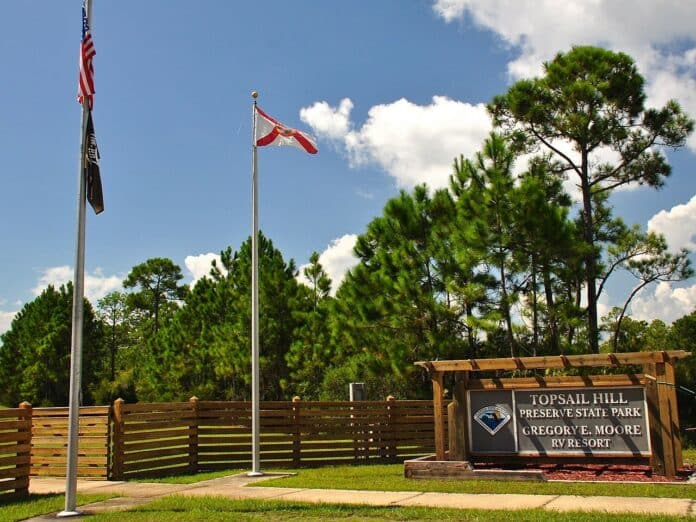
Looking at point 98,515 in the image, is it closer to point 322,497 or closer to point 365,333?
point 322,497

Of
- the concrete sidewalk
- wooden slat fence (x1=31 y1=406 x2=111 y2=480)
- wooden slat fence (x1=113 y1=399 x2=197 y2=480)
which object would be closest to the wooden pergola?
the concrete sidewalk

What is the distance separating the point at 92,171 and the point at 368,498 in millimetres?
6164

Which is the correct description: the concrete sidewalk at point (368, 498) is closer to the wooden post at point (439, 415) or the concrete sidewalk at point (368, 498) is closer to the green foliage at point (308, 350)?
the wooden post at point (439, 415)

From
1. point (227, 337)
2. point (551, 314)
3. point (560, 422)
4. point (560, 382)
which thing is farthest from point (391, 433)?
point (227, 337)

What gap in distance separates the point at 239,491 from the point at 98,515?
266 centimetres

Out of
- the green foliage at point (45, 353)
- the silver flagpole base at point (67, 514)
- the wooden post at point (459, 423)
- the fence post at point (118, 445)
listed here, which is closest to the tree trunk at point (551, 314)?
the wooden post at point (459, 423)

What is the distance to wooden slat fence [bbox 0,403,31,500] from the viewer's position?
35.9 ft

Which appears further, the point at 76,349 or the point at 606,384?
the point at 606,384

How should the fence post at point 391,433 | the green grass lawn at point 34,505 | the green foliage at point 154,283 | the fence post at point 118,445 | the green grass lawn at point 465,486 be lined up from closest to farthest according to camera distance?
the green grass lawn at point 34,505, the green grass lawn at point 465,486, the fence post at point 118,445, the fence post at point 391,433, the green foliage at point 154,283

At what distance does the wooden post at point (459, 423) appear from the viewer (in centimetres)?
1327

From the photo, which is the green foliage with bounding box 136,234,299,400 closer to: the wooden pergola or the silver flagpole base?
the wooden pergola

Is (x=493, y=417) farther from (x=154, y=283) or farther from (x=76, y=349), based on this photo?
(x=154, y=283)

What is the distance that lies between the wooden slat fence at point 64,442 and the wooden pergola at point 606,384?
6.34 m

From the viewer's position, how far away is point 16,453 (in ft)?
36.6
